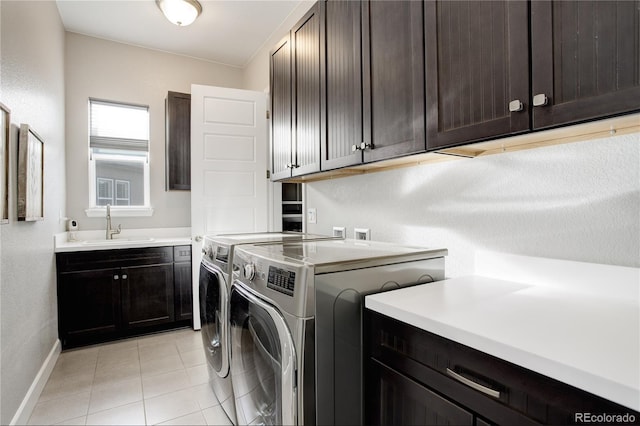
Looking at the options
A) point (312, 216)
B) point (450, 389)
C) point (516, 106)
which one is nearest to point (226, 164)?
point (312, 216)

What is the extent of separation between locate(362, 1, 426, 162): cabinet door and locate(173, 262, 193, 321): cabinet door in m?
2.47

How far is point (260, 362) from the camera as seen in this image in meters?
1.32

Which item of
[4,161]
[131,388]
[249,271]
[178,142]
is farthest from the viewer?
[178,142]

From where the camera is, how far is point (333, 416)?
114cm

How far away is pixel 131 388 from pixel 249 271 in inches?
60.5

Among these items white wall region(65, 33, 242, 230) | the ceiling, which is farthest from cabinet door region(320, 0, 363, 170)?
white wall region(65, 33, 242, 230)

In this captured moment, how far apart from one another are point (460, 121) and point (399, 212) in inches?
30.8

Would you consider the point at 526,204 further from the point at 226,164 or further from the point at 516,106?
the point at 226,164

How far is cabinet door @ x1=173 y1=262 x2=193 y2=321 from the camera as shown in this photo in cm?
324

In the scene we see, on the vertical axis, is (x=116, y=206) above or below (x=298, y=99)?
below

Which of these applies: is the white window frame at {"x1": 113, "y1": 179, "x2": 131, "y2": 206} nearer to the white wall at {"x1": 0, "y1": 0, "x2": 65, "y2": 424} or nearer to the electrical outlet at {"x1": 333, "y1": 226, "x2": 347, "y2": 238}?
the white wall at {"x1": 0, "y1": 0, "x2": 65, "y2": 424}

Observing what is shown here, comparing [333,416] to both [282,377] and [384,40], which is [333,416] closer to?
[282,377]

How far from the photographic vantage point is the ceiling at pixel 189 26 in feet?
9.56

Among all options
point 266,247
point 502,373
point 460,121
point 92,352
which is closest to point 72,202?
point 92,352
